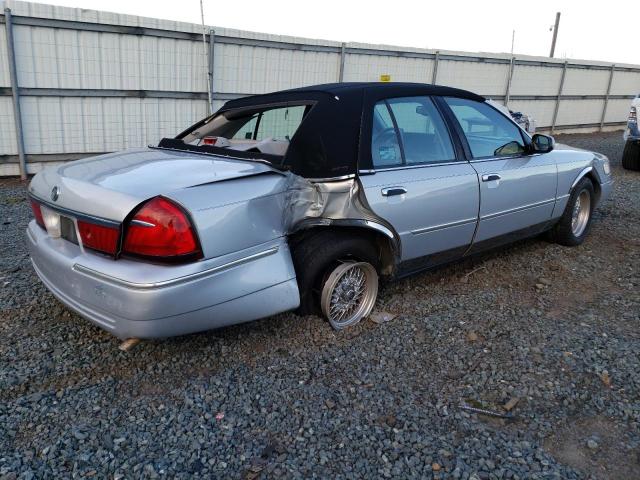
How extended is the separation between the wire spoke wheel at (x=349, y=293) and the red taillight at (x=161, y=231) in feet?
3.17

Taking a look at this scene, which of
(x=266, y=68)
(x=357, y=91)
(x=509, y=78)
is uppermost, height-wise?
(x=357, y=91)

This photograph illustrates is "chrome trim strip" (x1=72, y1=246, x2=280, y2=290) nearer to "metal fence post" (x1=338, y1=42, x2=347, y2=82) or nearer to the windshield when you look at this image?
the windshield

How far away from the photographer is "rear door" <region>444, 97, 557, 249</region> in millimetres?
3840

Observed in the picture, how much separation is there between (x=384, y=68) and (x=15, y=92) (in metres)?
6.95

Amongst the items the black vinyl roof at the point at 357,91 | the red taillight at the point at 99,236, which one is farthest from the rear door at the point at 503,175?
the red taillight at the point at 99,236

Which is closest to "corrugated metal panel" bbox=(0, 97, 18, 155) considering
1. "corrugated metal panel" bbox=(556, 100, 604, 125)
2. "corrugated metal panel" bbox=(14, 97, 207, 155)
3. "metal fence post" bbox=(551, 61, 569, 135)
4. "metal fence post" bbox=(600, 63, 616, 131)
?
"corrugated metal panel" bbox=(14, 97, 207, 155)

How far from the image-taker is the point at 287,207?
2863mm

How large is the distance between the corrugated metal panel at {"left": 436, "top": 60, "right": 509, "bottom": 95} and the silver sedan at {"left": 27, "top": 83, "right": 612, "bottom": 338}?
28.8 feet

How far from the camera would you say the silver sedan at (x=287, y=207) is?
2451 mm

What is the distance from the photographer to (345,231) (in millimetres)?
3158

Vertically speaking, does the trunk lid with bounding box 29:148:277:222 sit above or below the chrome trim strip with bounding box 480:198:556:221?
above

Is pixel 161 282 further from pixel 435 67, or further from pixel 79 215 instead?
pixel 435 67

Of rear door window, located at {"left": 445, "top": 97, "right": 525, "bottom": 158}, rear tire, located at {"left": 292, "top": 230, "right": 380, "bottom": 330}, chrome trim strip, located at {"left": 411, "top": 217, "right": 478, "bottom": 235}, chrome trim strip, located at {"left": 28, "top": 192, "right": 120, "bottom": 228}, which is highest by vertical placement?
rear door window, located at {"left": 445, "top": 97, "right": 525, "bottom": 158}

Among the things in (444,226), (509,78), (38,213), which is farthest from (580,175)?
(509,78)
